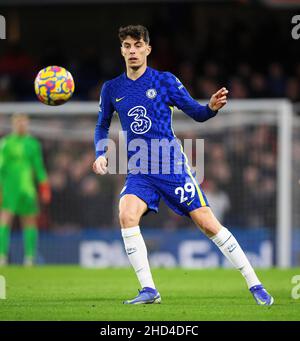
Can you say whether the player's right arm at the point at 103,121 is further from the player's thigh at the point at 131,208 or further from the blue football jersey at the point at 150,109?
the player's thigh at the point at 131,208

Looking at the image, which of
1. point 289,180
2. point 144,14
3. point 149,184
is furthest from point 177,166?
point 144,14

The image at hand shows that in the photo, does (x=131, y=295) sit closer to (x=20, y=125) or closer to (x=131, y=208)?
(x=131, y=208)

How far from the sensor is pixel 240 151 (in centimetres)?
1695

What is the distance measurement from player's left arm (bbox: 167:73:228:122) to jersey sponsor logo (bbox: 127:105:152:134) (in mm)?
266

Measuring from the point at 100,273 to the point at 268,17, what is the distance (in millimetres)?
8872

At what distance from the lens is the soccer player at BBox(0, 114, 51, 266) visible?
51.6ft

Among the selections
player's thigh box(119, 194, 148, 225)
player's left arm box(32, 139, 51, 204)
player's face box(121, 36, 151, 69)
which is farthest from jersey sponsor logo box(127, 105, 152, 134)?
player's left arm box(32, 139, 51, 204)

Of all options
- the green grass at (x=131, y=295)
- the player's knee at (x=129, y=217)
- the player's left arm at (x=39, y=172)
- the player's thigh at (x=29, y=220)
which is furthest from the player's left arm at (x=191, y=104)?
the player's thigh at (x=29, y=220)

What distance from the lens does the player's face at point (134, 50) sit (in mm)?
8766

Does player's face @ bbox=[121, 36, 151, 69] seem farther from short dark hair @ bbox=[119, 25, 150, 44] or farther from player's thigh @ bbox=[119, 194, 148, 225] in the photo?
player's thigh @ bbox=[119, 194, 148, 225]

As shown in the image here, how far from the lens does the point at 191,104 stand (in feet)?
28.7

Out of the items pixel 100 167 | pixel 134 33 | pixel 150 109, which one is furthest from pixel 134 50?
pixel 100 167

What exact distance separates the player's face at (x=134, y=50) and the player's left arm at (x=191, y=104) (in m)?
0.29

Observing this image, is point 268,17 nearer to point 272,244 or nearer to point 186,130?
point 186,130
